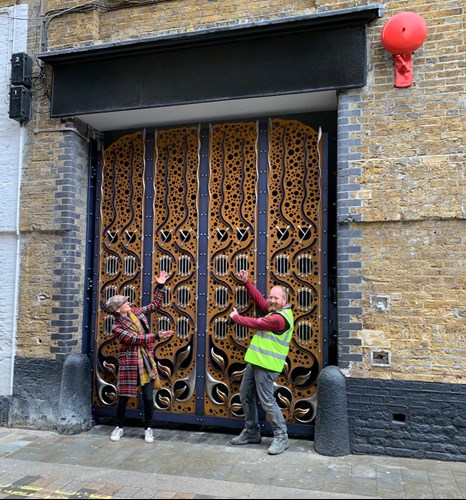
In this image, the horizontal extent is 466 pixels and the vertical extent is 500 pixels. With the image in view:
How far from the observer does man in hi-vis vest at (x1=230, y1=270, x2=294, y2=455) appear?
16.9 ft

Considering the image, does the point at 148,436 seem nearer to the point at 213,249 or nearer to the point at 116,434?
the point at 116,434

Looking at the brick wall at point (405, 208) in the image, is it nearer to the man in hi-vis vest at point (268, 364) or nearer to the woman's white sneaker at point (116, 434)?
the man in hi-vis vest at point (268, 364)

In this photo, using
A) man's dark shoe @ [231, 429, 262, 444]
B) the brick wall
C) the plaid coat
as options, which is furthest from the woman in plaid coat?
the brick wall

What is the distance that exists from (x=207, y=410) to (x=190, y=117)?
356 centimetres

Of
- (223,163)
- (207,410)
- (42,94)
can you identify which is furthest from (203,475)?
(42,94)

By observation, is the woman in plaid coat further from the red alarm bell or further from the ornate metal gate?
the red alarm bell

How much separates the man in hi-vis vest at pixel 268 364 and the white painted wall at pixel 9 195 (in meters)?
2.91

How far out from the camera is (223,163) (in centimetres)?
609

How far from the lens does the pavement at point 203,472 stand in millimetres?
4215

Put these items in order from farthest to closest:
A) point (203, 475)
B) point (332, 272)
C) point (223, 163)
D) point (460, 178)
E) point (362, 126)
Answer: point (223, 163) → point (332, 272) → point (362, 126) → point (460, 178) → point (203, 475)

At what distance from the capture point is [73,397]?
231 inches

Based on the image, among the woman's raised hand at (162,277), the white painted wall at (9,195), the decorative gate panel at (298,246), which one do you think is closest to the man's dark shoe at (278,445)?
the decorative gate panel at (298,246)

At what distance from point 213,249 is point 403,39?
3.03 meters

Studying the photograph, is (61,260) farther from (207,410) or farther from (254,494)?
(254,494)
